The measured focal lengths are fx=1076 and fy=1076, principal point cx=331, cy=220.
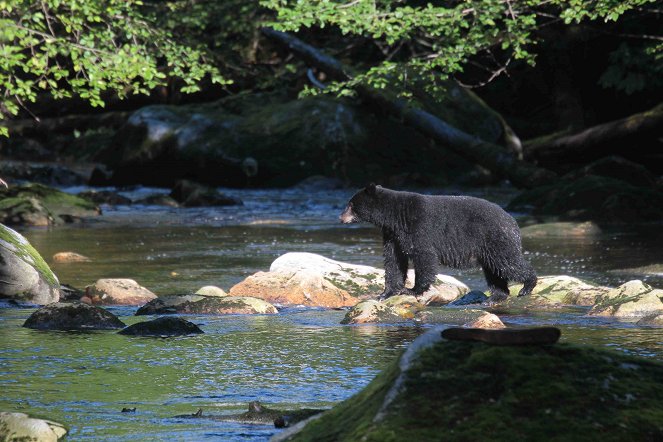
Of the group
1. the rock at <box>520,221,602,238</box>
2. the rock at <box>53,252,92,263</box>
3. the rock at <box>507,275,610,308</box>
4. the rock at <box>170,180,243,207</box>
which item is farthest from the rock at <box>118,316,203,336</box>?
the rock at <box>170,180,243,207</box>

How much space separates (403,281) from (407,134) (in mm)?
16104

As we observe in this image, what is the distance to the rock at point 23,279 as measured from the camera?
33.5 ft

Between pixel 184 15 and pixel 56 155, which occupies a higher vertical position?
pixel 184 15

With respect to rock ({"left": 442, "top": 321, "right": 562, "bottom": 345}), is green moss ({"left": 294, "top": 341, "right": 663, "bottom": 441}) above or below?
below

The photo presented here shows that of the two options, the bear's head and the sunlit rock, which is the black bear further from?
the sunlit rock

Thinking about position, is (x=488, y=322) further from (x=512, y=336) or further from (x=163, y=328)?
(x=512, y=336)

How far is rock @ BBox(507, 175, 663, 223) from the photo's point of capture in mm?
18031

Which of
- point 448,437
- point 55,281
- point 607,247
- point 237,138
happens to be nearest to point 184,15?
point 237,138

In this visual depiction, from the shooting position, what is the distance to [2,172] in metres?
27.3

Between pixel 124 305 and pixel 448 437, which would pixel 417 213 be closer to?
pixel 124 305

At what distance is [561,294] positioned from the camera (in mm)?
10102

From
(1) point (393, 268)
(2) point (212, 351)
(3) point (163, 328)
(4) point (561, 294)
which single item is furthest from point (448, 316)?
(3) point (163, 328)

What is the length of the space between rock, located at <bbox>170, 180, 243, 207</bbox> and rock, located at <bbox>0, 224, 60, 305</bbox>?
1162 centimetres

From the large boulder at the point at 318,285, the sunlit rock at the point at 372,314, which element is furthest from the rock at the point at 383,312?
the large boulder at the point at 318,285
